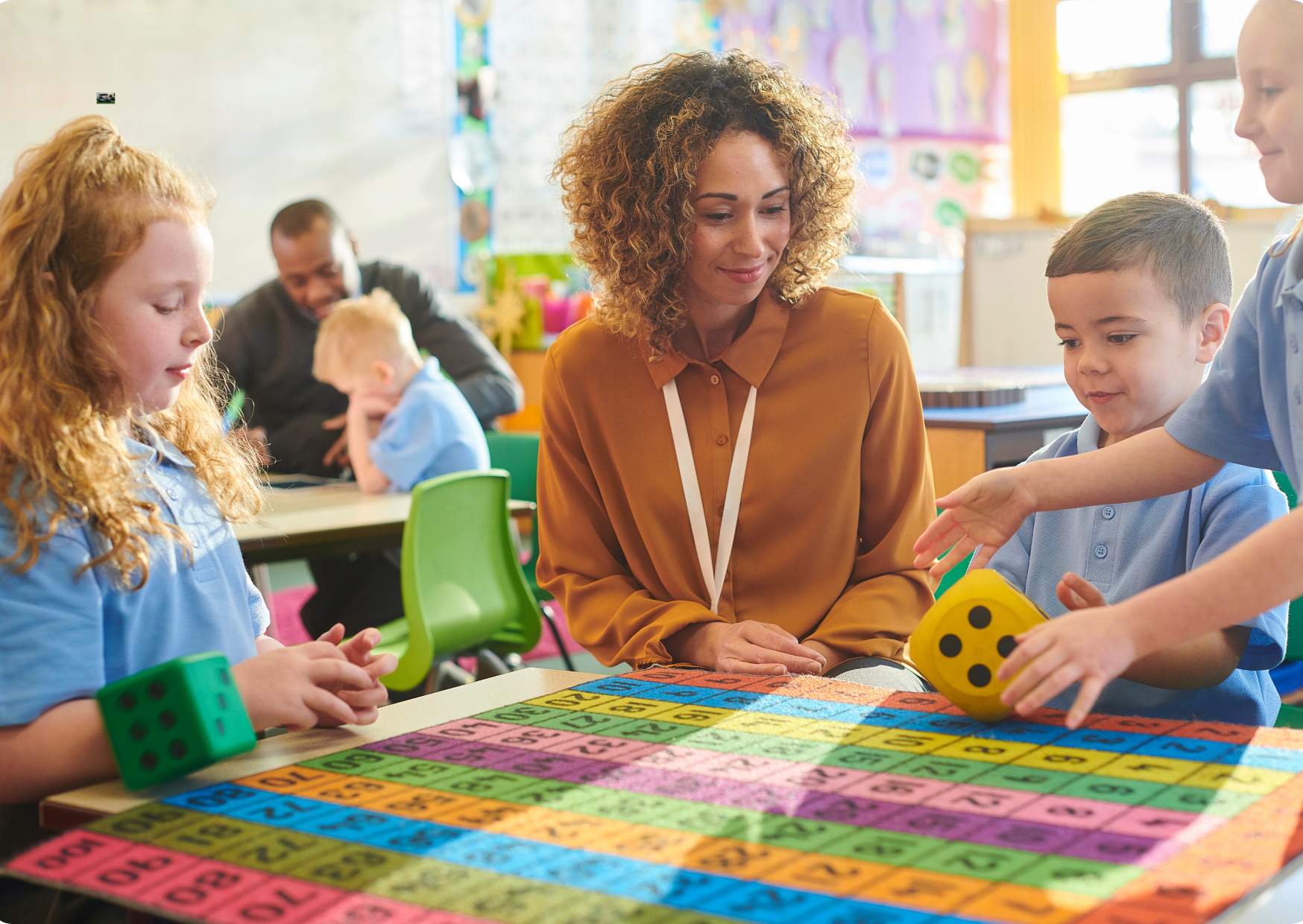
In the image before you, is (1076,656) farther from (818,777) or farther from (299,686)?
(299,686)

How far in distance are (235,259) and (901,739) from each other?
5458mm

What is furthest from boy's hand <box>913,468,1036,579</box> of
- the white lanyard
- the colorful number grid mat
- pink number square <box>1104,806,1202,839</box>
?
pink number square <box>1104,806,1202,839</box>

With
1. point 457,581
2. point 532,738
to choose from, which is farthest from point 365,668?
point 457,581

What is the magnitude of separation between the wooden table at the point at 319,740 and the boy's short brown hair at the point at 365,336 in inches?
78.0

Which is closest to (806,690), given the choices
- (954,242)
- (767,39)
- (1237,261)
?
(1237,261)

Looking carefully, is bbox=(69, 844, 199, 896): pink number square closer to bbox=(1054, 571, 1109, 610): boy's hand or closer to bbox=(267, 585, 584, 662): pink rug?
bbox=(1054, 571, 1109, 610): boy's hand

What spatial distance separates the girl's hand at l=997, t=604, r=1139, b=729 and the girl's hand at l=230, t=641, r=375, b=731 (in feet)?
1.95

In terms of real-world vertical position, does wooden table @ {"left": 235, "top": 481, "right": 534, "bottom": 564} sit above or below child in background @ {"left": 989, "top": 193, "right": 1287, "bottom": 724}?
below

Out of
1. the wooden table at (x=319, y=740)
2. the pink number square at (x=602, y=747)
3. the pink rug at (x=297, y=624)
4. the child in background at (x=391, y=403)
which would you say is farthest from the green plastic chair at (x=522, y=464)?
the pink number square at (x=602, y=747)

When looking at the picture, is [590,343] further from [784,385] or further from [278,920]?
[278,920]

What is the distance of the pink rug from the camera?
4.64 meters

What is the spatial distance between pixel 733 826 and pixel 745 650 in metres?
0.60

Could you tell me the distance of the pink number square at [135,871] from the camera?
0.87 m

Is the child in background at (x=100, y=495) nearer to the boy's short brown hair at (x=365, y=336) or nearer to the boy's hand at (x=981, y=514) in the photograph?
the boy's hand at (x=981, y=514)
